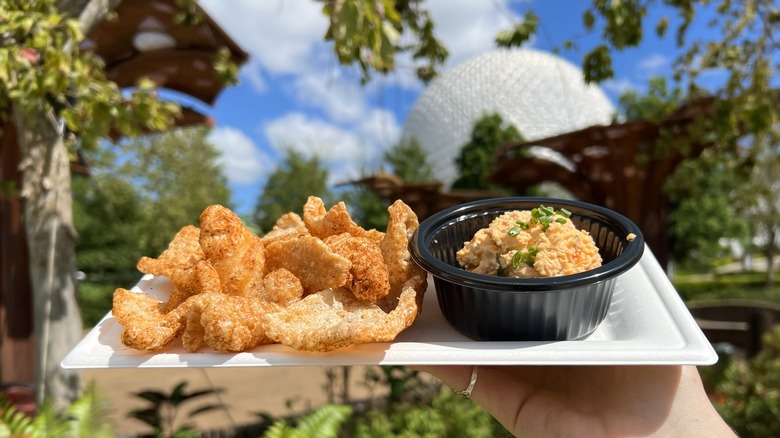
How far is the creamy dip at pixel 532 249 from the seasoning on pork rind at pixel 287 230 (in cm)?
68

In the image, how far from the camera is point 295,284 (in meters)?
1.82

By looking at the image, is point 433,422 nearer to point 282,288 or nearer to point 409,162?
point 282,288

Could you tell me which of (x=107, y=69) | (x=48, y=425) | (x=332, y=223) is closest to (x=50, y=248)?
(x=48, y=425)

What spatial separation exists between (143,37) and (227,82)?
5.94ft

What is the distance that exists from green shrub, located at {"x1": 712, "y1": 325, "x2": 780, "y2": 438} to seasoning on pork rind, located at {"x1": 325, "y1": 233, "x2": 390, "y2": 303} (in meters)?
4.84

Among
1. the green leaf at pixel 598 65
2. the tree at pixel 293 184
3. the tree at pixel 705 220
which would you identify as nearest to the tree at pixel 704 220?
the tree at pixel 705 220

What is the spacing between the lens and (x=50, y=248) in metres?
3.36

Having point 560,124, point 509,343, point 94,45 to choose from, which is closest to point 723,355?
point 509,343

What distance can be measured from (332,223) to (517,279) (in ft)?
2.54

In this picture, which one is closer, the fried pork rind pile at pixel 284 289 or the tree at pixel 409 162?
the fried pork rind pile at pixel 284 289

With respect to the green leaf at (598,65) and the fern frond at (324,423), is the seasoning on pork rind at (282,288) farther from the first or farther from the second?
the green leaf at (598,65)

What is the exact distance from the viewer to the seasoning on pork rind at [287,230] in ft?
7.09

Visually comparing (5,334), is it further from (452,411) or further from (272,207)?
(272,207)

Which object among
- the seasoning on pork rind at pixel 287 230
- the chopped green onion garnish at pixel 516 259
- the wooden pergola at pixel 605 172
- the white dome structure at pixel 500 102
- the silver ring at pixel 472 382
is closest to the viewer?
the chopped green onion garnish at pixel 516 259
